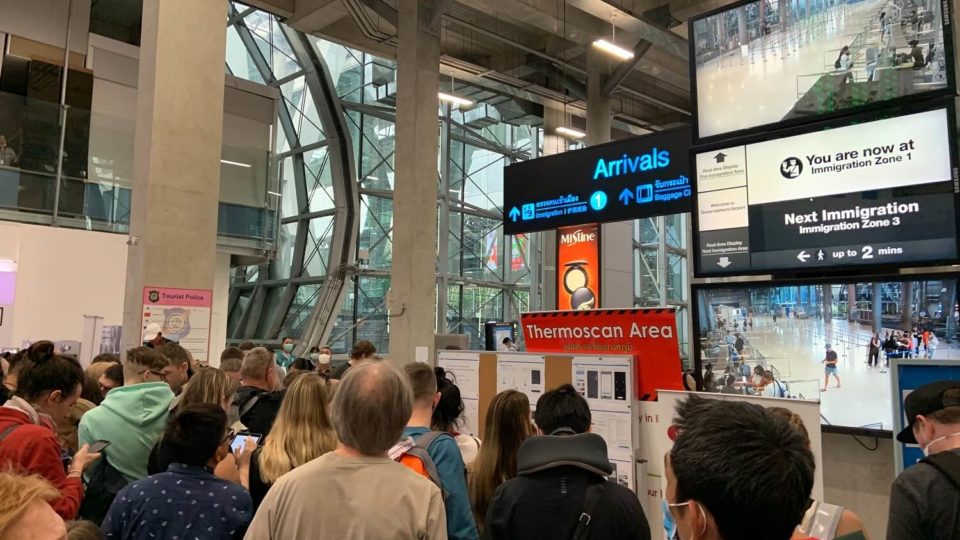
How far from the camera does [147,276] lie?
244 inches

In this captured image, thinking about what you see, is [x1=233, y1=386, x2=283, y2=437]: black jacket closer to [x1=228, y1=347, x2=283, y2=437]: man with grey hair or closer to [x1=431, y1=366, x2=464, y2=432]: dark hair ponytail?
[x1=228, y1=347, x2=283, y2=437]: man with grey hair

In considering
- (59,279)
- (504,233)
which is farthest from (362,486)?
(59,279)

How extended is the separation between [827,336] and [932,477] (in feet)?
7.35

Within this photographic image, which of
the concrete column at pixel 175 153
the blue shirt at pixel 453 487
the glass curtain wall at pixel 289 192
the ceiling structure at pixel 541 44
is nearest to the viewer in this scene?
the blue shirt at pixel 453 487

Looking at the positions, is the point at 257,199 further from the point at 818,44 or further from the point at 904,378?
the point at 904,378

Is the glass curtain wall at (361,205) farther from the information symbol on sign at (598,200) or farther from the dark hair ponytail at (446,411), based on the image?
the dark hair ponytail at (446,411)

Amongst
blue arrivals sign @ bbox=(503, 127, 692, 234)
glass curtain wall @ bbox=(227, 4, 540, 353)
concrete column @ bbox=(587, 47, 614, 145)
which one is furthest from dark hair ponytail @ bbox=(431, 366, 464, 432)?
glass curtain wall @ bbox=(227, 4, 540, 353)

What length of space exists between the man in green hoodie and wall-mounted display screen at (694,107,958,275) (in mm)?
3721

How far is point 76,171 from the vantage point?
9562 mm

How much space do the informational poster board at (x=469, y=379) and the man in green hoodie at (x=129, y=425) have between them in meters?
3.19

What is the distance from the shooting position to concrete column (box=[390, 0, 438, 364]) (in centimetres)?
979

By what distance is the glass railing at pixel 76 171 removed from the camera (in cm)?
907

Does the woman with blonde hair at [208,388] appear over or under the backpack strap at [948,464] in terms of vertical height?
over

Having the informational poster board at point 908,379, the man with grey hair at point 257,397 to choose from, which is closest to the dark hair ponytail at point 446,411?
the man with grey hair at point 257,397
